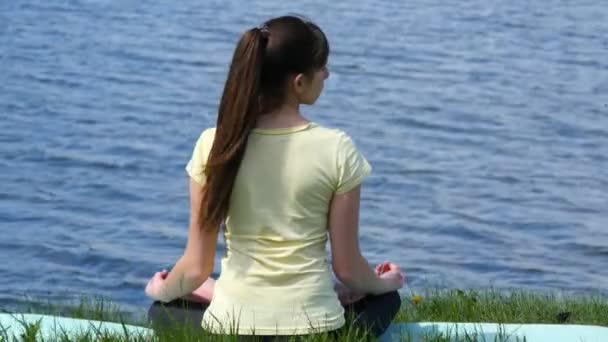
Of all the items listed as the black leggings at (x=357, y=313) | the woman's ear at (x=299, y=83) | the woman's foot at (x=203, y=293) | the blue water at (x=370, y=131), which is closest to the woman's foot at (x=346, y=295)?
the black leggings at (x=357, y=313)

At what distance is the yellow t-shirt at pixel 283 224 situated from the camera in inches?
187

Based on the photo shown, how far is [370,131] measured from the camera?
12.8 m

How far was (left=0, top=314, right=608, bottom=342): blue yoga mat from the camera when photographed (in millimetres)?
4973

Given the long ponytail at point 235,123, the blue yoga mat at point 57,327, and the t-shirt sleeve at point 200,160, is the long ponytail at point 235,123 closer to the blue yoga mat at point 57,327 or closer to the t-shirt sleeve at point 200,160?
the t-shirt sleeve at point 200,160

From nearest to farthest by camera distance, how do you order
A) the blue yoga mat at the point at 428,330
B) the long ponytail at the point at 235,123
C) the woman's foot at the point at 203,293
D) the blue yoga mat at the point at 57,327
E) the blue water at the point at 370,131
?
the long ponytail at the point at 235,123, the blue yoga mat at the point at 57,327, the blue yoga mat at the point at 428,330, the woman's foot at the point at 203,293, the blue water at the point at 370,131

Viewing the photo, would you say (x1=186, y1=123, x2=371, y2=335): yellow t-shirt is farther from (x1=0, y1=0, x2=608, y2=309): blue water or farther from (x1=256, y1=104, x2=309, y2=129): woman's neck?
(x1=0, y1=0, x2=608, y2=309): blue water

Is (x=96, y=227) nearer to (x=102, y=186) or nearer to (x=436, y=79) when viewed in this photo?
(x=102, y=186)

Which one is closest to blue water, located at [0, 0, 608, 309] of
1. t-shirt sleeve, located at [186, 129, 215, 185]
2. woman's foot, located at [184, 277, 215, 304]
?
woman's foot, located at [184, 277, 215, 304]

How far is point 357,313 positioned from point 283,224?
42 cm

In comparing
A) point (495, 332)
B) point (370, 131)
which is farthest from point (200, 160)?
point (370, 131)

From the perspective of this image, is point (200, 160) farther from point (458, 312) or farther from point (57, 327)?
point (458, 312)

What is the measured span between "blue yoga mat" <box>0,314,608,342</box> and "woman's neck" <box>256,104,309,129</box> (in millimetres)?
752

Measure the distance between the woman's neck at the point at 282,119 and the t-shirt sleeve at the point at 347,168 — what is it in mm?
144

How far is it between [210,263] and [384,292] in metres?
0.56
